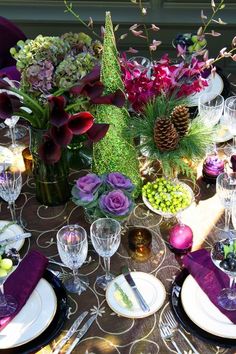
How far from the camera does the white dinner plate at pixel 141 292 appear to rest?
58.1 inches

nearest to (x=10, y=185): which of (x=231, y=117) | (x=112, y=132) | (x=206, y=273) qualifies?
(x=112, y=132)

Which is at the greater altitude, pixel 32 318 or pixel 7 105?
pixel 7 105

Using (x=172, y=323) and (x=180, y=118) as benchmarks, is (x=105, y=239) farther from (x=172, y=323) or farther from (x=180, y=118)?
(x=180, y=118)

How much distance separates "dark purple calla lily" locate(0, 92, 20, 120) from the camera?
1.59 meters

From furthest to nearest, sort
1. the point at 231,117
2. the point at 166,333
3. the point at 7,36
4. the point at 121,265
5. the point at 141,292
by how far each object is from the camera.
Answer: the point at 7,36, the point at 231,117, the point at 121,265, the point at 141,292, the point at 166,333

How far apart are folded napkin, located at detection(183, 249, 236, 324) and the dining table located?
0.16ft

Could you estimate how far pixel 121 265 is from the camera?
1.63 meters

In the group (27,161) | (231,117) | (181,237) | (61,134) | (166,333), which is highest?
(61,134)

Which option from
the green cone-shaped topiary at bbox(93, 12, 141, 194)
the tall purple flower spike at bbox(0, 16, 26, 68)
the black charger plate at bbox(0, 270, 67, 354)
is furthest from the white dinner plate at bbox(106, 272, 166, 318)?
the tall purple flower spike at bbox(0, 16, 26, 68)

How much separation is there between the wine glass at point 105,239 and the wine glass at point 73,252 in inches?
1.2

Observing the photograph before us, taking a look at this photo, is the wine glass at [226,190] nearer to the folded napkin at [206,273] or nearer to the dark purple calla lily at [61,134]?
the folded napkin at [206,273]

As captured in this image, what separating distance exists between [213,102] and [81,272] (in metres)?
0.75

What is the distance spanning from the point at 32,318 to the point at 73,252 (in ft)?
0.64

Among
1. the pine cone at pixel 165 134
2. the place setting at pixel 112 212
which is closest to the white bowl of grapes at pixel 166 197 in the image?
the place setting at pixel 112 212
